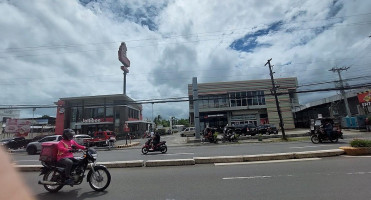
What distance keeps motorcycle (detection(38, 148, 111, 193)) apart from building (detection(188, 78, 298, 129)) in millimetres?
40350

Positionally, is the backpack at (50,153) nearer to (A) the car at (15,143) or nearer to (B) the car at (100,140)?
(B) the car at (100,140)

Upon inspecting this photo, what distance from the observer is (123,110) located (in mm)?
47000

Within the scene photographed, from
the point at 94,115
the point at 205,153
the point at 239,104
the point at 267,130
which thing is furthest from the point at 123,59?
the point at 205,153

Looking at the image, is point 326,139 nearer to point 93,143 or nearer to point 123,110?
point 93,143

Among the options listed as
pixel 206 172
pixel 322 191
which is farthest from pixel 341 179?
pixel 206 172

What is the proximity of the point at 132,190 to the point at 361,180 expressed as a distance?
628 cm

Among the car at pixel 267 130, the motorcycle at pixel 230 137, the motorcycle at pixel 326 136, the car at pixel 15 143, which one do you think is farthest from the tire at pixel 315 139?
the car at pixel 15 143

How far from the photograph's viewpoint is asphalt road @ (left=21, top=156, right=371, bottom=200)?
547cm

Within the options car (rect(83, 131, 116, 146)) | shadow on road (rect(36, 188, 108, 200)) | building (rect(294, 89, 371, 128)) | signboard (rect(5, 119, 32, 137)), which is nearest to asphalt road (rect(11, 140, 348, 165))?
shadow on road (rect(36, 188, 108, 200))

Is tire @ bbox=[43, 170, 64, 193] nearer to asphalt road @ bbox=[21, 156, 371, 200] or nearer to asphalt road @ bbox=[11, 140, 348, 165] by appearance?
asphalt road @ bbox=[21, 156, 371, 200]

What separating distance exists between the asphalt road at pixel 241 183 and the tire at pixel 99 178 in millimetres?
210

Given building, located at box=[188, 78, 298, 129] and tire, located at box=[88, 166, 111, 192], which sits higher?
building, located at box=[188, 78, 298, 129]

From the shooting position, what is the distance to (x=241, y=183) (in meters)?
6.46

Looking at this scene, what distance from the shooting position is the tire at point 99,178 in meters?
6.44
